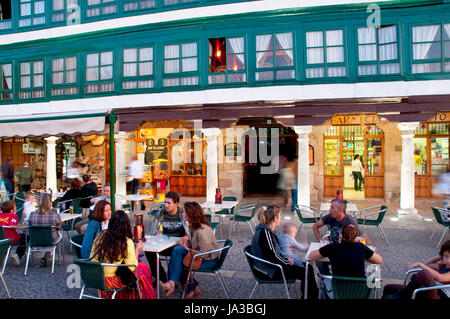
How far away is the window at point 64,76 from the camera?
13.7m

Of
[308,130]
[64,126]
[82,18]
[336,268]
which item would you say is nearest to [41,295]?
[64,126]

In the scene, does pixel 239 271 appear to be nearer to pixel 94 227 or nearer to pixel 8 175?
pixel 94 227

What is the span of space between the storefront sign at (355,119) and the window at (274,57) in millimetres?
3740

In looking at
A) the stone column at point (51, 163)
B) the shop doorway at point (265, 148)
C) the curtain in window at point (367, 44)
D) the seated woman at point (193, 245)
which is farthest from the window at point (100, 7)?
the seated woman at point (193, 245)

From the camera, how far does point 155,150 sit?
15.9m

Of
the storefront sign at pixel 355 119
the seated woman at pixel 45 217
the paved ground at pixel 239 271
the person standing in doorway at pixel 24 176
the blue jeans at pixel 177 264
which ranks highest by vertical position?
the storefront sign at pixel 355 119

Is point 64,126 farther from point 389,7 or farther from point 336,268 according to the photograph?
point 389,7

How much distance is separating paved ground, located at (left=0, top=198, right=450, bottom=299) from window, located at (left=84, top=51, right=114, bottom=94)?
23.9ft

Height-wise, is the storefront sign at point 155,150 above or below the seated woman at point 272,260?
above

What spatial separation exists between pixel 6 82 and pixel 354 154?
14.2 metres

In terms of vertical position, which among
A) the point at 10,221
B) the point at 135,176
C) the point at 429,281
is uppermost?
the point at 135,176

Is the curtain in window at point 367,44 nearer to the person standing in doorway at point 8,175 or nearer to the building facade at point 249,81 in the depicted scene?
the building facade at point 249,81

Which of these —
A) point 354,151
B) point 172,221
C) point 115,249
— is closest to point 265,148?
point 354,151
